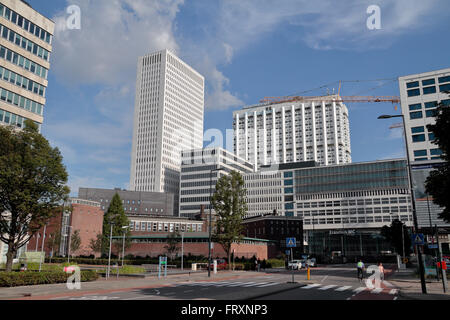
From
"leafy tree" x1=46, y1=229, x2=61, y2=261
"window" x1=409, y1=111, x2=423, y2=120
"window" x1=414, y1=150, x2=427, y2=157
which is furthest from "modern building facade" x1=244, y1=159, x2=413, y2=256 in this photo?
"leafy tree" x1=46, y1=229, x2=61, y2=261

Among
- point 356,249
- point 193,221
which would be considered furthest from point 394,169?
point 193,221

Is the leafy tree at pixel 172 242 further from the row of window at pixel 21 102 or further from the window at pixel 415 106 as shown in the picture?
the window at pixel 415 106

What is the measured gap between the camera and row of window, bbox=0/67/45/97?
50822 millimetres

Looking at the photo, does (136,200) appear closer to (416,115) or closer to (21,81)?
(21,81)

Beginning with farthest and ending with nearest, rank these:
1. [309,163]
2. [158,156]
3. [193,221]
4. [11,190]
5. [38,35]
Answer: [158,156]
[309,163]
[193,221]
[38,35]
[11,190]

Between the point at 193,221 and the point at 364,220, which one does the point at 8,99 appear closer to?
the point at 193,221

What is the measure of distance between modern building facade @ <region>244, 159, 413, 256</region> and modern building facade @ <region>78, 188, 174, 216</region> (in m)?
50.0

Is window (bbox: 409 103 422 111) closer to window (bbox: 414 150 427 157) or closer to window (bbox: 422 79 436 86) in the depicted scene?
window (bbox: 422 79 436 86)

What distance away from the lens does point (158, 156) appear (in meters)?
192

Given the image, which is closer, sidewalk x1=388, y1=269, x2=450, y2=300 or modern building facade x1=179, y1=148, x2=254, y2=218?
sidewalk x1=388, y1=269, x2=450, y2=300

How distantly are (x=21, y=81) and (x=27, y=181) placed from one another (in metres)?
32.2

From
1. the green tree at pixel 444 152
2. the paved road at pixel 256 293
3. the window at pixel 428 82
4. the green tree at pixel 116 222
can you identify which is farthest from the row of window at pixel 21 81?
the window at pixel 428 82
